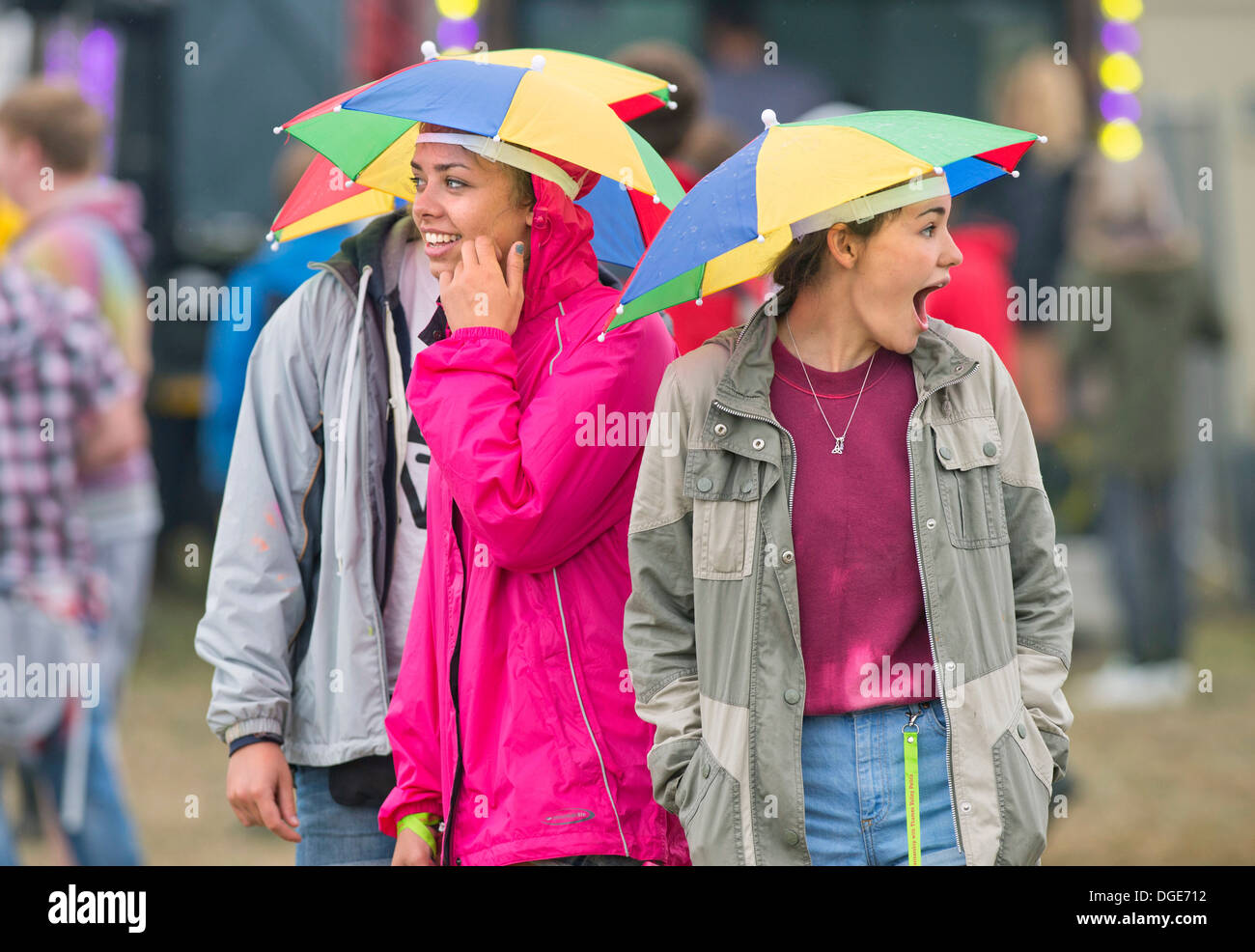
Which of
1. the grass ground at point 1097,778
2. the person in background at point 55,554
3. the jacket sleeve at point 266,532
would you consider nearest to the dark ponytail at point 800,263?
the jacket sleeve at point 266,532

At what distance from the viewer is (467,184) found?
110 inches

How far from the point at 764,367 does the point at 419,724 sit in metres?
0.87

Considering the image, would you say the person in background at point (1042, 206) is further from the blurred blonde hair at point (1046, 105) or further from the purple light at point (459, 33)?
the purple light at point (459, 33)

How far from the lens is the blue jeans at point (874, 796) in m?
2.60

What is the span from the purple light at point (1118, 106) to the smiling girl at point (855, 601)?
24.5ft

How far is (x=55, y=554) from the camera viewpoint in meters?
5.16

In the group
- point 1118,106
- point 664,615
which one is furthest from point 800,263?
point 1118,106

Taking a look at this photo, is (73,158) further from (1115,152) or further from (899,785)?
(1115,152)

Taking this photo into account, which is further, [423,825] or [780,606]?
[423,825]

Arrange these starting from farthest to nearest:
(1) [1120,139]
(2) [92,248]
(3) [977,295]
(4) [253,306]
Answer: (1) [1120,139] → (2) [92,248] → (3) [977,295] → (4) [253,306]

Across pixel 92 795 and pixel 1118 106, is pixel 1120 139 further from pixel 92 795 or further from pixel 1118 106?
pixel 92 795

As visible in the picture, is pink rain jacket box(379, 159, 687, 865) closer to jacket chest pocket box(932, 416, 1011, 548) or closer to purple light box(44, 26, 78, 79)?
jacket chest pocket box(932, 416, 1011, 548)

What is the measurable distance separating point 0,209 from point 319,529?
212 inches

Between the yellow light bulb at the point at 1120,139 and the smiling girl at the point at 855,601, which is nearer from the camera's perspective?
the smiling girl at the point at 855,601
